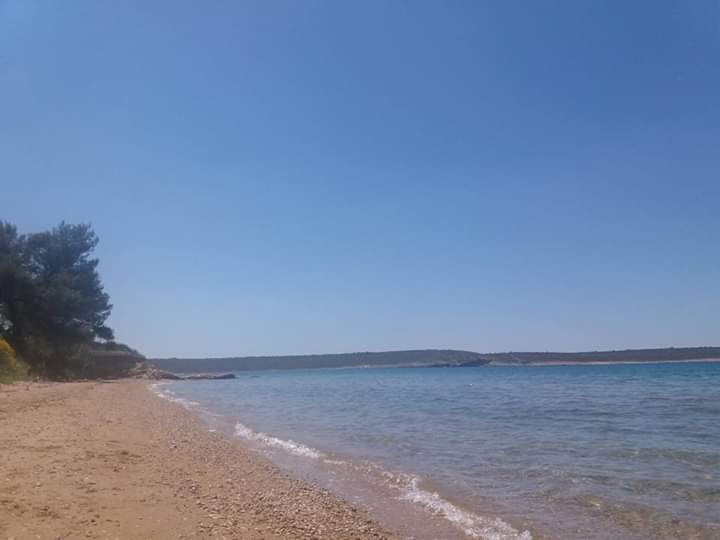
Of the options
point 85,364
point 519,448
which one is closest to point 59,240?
point 85,364

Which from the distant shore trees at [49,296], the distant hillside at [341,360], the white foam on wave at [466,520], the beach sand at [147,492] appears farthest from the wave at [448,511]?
the distant hillside at [341,360]

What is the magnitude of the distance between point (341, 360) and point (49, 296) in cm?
13728

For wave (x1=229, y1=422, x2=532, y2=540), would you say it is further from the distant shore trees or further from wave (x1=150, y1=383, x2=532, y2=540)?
the distant shore trees

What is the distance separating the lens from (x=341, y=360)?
17325 centimetres

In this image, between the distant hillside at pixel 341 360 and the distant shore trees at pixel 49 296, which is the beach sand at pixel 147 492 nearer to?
the distant shore trees at pixel 49 296

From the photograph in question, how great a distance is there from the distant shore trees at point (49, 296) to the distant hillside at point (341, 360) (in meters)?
121

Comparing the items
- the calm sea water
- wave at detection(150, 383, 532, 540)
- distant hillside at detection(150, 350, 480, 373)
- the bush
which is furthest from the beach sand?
distant hillside at detection(150, 350, 480, 373)

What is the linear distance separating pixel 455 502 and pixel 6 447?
26.6 ft

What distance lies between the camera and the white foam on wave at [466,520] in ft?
25.1

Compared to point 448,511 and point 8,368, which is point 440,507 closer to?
point 448,511

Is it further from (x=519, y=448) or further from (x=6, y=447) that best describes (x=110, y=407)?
(x=519, y=448)

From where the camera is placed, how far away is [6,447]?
10.5 metres

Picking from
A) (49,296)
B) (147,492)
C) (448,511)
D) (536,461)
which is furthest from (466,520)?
(49,296)

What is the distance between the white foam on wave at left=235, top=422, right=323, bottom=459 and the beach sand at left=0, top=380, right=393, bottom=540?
1.23 m
